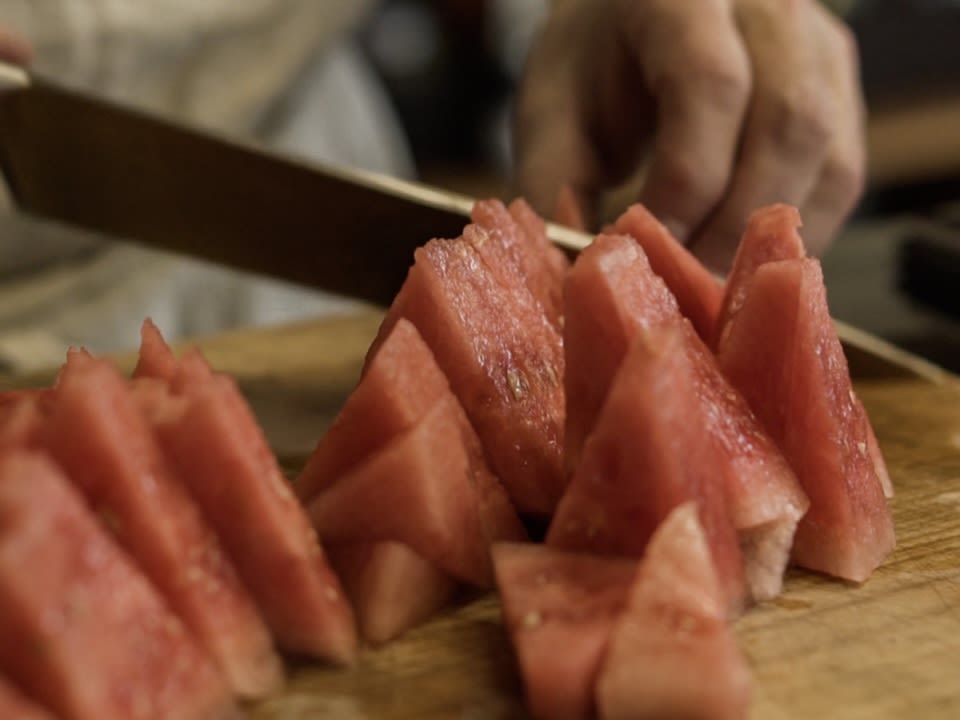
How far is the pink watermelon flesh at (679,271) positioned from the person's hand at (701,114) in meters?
0.57

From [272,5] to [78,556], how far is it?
2666 millimetres

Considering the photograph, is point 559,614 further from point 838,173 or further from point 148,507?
point 838,173

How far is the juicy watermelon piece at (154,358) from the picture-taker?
4.57 ft

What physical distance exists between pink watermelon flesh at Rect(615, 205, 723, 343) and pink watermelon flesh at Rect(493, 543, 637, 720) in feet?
1.83

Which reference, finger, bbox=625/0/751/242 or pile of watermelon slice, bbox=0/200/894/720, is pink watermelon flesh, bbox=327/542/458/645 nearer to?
pile of watermelon slice, bbox=0/200/894/720

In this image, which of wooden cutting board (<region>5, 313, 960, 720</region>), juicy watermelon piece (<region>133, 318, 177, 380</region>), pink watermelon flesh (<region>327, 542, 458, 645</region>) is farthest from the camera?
juicy watermelon piece (<region>133, 318, 177, 380</region>)

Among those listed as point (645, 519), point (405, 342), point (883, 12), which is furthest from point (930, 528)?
point (883, 12)

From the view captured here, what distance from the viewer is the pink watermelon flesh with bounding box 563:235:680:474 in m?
1.34

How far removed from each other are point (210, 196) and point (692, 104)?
1062 millimetres

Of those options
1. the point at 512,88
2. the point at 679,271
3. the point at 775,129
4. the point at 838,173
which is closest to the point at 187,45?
the point at 775,129

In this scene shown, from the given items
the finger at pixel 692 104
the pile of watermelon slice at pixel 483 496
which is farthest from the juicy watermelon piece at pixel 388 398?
the finger at pixel 692 104

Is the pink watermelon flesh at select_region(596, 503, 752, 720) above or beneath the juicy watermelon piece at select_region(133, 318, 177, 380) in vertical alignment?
beneath

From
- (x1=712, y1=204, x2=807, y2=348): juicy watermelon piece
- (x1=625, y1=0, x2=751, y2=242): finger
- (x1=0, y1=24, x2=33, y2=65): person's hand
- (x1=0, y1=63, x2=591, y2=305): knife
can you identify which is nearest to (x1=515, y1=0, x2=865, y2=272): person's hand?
(x1=625, y1=0, x2=751, y2=242): finger

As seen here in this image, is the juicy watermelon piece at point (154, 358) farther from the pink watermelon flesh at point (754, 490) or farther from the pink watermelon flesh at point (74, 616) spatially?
the pink watermelon flesh at point (754, 490)
